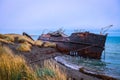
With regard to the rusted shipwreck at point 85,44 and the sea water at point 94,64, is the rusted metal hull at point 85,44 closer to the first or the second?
the rusted shipwreck at point 85,44

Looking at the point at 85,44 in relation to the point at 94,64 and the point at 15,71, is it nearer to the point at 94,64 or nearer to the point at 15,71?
the point at 94,64

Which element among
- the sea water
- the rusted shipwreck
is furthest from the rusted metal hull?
the sea water

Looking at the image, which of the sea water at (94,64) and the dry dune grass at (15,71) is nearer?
the dry dune grass at (15,71)

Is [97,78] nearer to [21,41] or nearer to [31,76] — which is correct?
[31,76]

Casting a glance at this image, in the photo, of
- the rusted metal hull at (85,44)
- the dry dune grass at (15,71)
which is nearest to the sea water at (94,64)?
the rusted metal hull at (85,44)

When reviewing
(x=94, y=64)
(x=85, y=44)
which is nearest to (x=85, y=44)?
(x=85, y=44)

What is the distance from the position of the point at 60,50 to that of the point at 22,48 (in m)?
3.99

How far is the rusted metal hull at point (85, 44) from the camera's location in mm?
15820

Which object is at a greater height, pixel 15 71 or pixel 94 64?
pixel 15 71

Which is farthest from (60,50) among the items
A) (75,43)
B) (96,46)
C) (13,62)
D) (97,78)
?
(13,62)

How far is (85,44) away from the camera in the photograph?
633 inches

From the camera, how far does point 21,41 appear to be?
1784 centimetres

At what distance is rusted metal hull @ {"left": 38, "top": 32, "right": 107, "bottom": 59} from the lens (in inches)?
623

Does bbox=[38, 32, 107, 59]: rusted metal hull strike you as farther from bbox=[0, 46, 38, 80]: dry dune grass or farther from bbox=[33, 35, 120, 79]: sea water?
bbox=[0, 46, 38, 80]: dry dune grass
